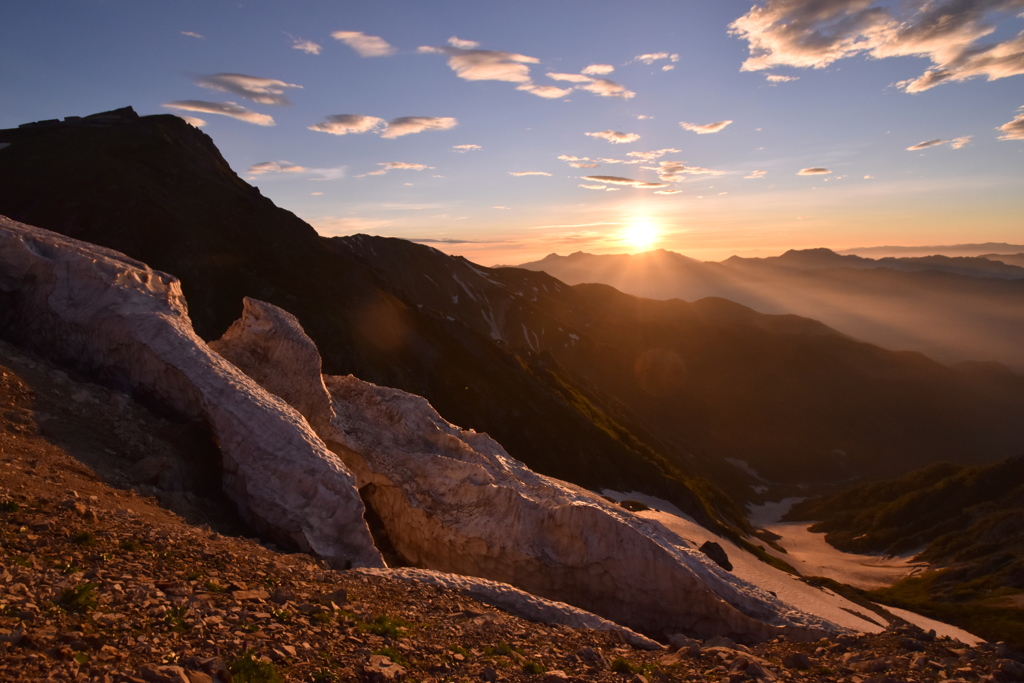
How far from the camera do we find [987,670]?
1062 cm

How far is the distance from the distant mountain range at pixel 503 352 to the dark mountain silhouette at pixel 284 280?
239mm

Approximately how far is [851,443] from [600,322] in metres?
68.6

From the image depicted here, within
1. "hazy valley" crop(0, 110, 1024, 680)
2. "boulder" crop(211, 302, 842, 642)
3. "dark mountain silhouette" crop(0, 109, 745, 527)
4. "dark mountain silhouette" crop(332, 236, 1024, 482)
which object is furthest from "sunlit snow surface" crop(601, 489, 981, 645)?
"dark mountain silhouette" crop(332, 236, 1024, 482)

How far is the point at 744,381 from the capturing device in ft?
515

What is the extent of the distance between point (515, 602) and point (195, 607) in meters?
7.54

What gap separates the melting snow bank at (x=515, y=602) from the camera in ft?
42.6

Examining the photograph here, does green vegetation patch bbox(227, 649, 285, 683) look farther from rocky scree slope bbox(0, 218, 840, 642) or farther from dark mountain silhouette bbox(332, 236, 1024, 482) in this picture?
dark mountain silhouette bbox(332, 236, 1024, 482)

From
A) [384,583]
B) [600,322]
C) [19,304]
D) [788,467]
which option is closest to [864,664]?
[384,583]

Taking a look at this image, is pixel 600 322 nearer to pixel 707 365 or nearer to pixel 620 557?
pixel 707 365

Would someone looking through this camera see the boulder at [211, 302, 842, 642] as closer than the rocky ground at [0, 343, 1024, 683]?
No

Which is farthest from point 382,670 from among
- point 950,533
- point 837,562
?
point 950,533

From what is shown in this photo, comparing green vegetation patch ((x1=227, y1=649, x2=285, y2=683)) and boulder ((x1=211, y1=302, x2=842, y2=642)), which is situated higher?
green vegetation patch ((x1=227, y1=649, x2=285, y2=683))

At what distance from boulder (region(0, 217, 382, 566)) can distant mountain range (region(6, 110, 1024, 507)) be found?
101ft

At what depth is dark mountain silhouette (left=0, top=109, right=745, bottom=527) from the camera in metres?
51.7
